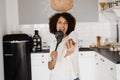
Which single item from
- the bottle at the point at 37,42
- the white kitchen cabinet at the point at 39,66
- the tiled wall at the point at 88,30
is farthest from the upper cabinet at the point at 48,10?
the white kitchen cabinet at the point at 39,66

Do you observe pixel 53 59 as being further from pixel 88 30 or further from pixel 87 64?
pixel 88 30

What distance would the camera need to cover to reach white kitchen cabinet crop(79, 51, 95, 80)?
4.00m

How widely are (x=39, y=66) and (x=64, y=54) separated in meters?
2.40

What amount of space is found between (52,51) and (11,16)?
9.85ft

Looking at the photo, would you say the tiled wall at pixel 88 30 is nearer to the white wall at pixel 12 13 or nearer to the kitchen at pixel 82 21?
the kitchen at pixel 82 21

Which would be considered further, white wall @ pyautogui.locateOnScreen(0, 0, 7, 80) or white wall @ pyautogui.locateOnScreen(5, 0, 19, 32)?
white wall @ pyautogui.locateOnScreen(5, 0, 19, 32)

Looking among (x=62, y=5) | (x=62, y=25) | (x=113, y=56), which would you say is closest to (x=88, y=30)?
(x=62, y=5)

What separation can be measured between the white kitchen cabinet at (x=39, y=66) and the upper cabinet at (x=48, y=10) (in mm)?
842

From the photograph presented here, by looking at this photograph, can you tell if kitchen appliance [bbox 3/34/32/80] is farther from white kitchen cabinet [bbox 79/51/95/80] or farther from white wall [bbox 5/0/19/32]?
white kitchen cabinet [bbox 79/51/95/80]

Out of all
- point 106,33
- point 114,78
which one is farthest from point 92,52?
point 114,78

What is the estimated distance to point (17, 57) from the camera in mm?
3979

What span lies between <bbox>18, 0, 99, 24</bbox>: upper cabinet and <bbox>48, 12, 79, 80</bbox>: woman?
2817mm

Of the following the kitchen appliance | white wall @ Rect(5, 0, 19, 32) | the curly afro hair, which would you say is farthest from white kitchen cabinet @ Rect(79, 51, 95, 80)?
the curly afro hair

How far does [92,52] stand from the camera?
157 inches
